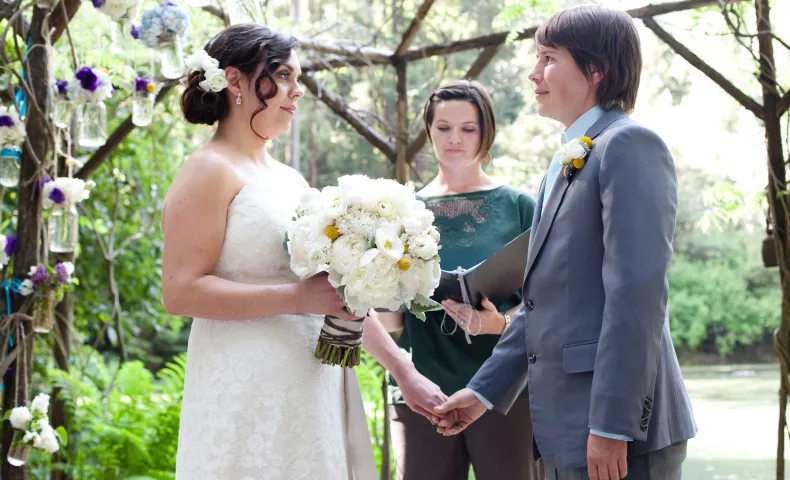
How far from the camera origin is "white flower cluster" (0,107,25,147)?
11.4 ft

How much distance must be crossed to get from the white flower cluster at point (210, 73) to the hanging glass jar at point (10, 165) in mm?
1972

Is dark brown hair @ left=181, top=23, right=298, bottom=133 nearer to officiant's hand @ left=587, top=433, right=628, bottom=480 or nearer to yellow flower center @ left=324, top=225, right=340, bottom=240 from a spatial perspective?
yellow flower center @ left=324, top=225, right=340, bottom=240

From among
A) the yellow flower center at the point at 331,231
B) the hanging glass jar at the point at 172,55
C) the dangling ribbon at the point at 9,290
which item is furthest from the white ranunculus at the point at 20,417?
the yellow flower center at the point at 331,231

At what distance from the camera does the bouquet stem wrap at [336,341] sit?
199 cm

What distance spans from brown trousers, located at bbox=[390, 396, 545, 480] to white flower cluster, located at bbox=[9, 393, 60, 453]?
1859 mm

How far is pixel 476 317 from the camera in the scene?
250 centimetres

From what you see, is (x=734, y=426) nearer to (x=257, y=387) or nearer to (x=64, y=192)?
(x=64, y=192)

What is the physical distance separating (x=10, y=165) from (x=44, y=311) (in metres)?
0.66

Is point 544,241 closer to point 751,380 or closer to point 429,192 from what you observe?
point 429,192

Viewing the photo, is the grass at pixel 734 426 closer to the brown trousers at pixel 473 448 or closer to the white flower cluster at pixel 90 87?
the brown trousers at pixel 473 448

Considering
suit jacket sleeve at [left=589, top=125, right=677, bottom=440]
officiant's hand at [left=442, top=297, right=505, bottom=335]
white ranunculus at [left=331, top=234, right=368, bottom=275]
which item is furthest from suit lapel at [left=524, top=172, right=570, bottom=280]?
officiant's hand at [left=442, top=297, right=505, bottom=335]

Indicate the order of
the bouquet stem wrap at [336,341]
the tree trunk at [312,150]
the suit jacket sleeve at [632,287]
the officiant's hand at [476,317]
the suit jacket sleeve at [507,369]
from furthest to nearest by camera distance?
1. the tree trunk at [312,150]
2. the officiant's hand at [476,317]
3. the suit jacket sleeve at [507,369]
4. the bouquet stem wrap at [336,341]
5. the suit jacket sleeve at [632,287]

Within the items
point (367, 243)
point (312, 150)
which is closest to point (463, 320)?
point (367, 243)

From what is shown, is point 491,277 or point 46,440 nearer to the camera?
point 491,277
